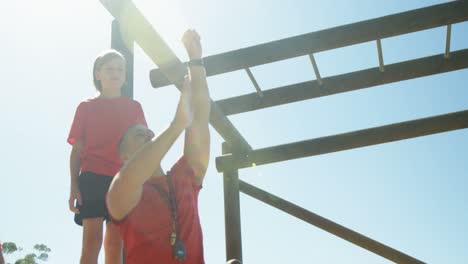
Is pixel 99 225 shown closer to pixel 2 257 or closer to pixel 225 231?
pixel 2 257

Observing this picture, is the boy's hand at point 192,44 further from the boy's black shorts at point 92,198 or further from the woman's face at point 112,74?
the boy's black shorts at point 92,198

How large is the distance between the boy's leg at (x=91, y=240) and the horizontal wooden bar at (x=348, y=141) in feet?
9.83

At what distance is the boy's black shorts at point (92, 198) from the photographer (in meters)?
2.68

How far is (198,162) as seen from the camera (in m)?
2.01

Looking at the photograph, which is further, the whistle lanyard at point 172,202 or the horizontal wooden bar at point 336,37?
the horizontal wooden bar at point 336,37

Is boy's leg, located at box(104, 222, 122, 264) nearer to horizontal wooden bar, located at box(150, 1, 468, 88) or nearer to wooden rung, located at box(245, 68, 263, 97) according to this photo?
horizontal wooden bar, located at box(150, 1, 468, 88)

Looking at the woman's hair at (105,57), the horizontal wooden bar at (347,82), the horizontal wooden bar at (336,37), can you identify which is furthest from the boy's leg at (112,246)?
the horizontal wooden bar at (347,82)

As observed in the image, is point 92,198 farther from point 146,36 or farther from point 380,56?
point 380,56

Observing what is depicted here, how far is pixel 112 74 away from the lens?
9.32 ft

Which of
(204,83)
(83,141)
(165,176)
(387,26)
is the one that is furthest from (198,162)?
(387,26)

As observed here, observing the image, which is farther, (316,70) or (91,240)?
(316,70)

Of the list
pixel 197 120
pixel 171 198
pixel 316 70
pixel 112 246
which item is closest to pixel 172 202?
pixel 171 198

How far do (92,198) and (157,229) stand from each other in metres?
1.08

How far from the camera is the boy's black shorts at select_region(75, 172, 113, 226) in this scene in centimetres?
268
